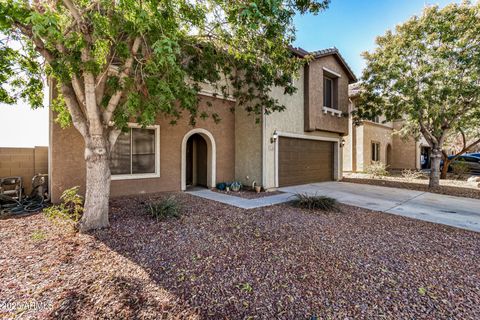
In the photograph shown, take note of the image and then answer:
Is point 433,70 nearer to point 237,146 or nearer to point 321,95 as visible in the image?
point 321,95

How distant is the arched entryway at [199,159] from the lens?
32.7ft

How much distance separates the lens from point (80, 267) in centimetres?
354

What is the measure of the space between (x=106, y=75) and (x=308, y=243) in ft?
18.5

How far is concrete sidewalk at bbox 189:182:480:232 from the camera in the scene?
6.61 meters

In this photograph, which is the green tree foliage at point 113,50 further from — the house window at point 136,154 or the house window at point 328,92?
the house window at point 328,92

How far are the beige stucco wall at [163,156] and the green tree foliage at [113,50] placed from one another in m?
1.27

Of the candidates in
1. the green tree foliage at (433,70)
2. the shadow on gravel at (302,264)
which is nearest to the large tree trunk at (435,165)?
the green tree foliage at (433,70)

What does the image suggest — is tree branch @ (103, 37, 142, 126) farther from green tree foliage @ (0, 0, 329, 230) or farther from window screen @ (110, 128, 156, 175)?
window screen @ (110, 128, 156, 175)

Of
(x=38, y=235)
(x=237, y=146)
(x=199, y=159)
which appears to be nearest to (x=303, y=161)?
(x=237, y=146)

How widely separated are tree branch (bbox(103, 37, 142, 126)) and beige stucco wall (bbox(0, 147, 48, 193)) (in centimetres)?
485

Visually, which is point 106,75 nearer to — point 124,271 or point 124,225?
point 124,225

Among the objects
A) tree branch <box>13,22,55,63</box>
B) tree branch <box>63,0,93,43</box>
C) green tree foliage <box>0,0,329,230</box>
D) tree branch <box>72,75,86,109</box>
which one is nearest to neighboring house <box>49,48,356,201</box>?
green tree foliage <box>0,0,329,230</box>

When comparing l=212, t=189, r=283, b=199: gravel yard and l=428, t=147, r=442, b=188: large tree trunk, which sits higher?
l=428, t=147, r=442, b=188: large tree trunk

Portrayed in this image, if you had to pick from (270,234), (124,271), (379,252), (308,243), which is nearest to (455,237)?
(379,252)
